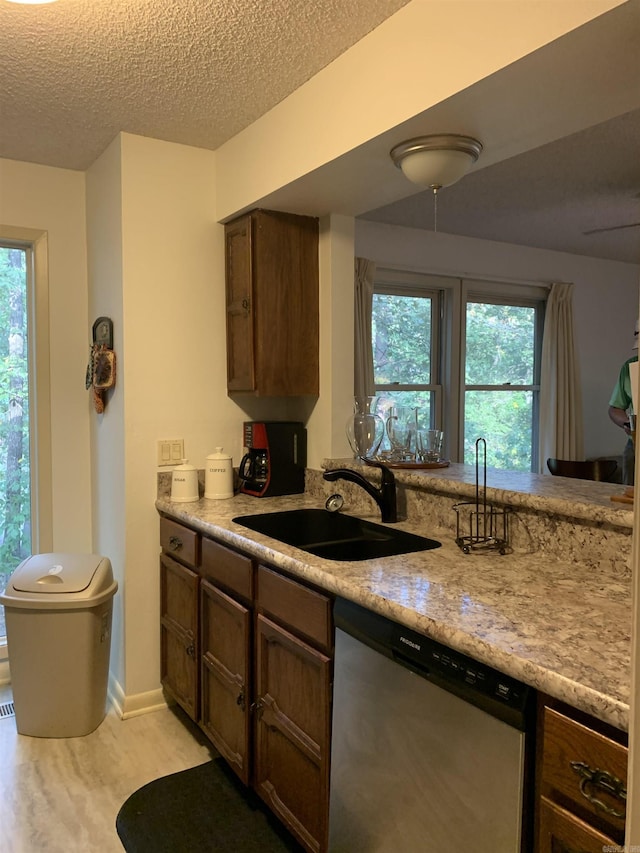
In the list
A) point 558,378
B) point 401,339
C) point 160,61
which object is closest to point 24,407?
point 160,61

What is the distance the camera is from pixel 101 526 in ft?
9.68

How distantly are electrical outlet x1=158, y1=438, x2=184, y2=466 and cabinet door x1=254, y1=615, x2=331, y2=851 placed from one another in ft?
3.24

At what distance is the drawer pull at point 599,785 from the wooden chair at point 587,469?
117 inches

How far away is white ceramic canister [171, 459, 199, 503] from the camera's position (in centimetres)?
264

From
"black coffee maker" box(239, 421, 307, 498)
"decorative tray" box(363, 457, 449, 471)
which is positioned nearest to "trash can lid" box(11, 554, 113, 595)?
"black coffee maker" box(239, 421, 307, 498)

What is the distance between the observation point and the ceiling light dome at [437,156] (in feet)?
5.85

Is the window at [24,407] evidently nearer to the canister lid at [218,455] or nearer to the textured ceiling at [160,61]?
the textured ceiling at [160,61]

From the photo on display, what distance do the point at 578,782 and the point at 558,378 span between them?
13.5 feet

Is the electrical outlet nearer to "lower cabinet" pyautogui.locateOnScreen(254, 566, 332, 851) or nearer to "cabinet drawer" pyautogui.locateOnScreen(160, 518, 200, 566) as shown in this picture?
"cabinet drawer" pyautogui.locateOnScreen(160, 518, 200, 566)

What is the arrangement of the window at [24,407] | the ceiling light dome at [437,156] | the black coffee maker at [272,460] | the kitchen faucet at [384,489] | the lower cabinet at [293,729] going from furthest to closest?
1. the window at [24,407]
2. the black coffee maker at [272,460]
3. the kitchen faucet at [384,489]
4. the ceiling light dome at [437,156]
5. the lower cabinet at [293,729]

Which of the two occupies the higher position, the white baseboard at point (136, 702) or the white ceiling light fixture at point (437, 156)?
the white ceiling light fixture at point (437, 156)

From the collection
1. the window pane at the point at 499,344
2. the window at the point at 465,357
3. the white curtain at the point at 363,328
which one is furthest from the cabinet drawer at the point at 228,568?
the window pane at the point at 499,344

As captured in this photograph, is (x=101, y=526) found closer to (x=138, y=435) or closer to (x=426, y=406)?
(x=138, y=435)

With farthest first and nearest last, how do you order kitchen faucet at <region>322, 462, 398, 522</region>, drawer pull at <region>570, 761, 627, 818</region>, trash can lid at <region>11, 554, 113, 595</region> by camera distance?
trash can lid at <region>11, 554, 113, 595</region> < kitchen faucet at <region>322, 462, 398, 522</region> < drawer pull at <region>570, 761, 627, 818</region>
